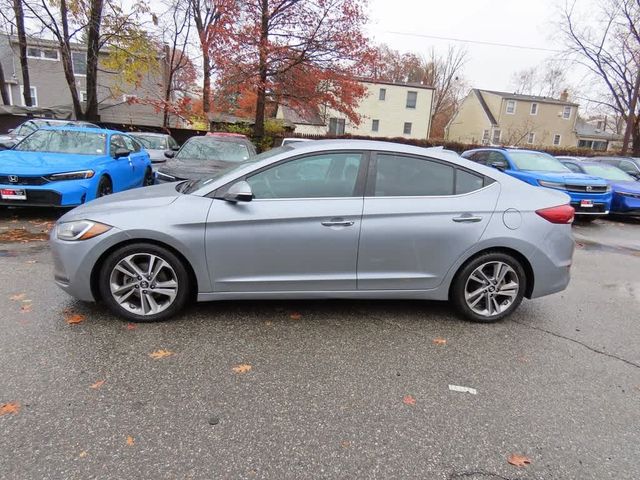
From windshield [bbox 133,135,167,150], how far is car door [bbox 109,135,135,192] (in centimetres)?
623

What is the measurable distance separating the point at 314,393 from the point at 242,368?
579mm

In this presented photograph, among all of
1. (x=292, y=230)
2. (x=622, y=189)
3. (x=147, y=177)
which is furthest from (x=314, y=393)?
(x=622, y=189)

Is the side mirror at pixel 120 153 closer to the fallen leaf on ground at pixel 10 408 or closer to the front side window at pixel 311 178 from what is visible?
the front side window at pixel 311 178

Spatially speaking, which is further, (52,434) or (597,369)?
(597,369)

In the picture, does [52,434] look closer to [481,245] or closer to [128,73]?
[481,245]

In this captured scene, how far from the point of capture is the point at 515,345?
11.7 ft

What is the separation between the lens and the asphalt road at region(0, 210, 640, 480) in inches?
86.2

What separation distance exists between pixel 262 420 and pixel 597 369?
8.60 ft

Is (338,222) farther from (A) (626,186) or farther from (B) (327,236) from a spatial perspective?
(A) (626,186)

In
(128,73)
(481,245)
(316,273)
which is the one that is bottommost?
(316,273)

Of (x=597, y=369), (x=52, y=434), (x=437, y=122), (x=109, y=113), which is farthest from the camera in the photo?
(x=437, y=122)

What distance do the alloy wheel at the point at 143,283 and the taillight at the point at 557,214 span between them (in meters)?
3.32

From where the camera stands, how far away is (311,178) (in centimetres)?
367

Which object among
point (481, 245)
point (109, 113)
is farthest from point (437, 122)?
point (481, 245)
